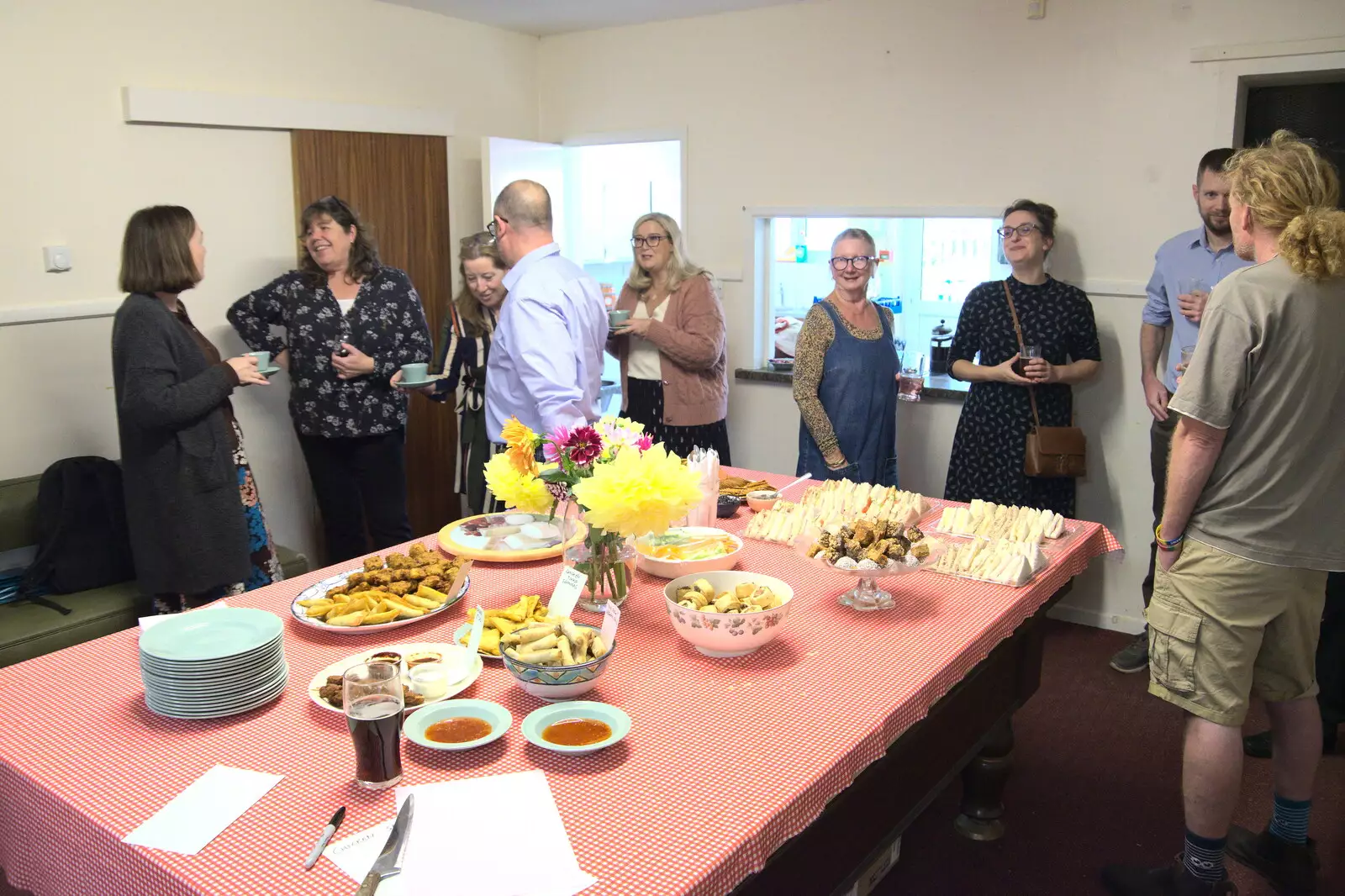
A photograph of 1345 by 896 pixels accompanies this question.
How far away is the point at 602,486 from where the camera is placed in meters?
1.73

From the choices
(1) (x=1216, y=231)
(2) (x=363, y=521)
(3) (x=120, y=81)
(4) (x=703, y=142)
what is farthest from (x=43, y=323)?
(1) (x=1216, y=231)

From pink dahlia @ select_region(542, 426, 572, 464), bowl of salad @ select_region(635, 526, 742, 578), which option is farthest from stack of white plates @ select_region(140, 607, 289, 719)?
bowl of salad @ select_region(635, 526, 742, 578)

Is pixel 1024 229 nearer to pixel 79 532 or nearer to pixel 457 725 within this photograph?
pixel 457 725

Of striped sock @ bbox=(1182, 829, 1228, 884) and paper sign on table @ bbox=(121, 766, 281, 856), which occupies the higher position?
paper sign on table @ bbox=(121, 766, 281, 856)

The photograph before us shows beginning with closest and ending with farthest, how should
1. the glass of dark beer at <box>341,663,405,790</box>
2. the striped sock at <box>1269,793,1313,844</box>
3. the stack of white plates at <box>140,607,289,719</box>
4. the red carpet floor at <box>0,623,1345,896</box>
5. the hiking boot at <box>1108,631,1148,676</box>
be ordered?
the glass of dark beer at <box>341,663,405,790</box>
the stack of white plates at <box>140,607,289,719</box>
the striped sock at <box>1269,793,1313,844</box>
the red carpet floor at <box>0,623,1345,896</box>
the hiking boot at <box>1108,631,1148,676</box>

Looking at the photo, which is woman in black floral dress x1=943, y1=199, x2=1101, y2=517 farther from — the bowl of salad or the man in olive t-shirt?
the bowl of salad

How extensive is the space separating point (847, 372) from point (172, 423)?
85.3 inches

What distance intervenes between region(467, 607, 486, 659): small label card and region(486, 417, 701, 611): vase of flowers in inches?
9.1

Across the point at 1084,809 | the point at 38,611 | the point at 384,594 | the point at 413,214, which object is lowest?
the point at 1084,809

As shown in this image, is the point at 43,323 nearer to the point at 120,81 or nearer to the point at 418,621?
the point at 120,81

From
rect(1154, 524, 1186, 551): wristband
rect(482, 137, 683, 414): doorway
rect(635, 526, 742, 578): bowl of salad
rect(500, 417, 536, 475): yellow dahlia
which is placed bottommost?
rect(635, 526, 742, 578): bowl of salad

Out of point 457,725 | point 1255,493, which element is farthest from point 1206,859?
point 457,725

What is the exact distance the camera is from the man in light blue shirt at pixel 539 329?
279cm

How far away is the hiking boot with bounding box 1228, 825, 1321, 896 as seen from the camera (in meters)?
2.35
